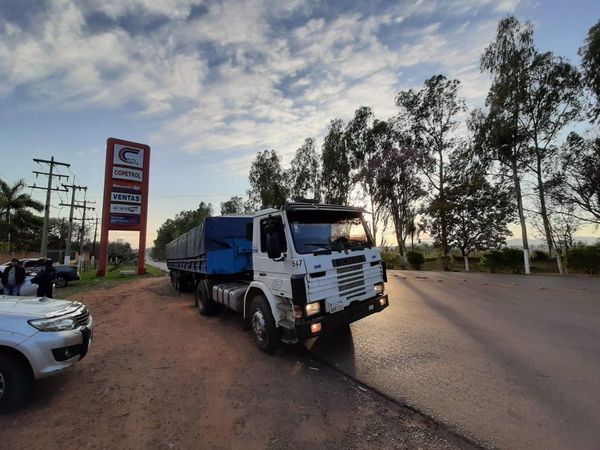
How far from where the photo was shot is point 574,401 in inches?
143

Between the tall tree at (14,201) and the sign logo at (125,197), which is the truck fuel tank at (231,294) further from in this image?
the tall tree at (14,201)

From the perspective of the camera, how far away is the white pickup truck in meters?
3.69

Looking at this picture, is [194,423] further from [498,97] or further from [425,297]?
[498,97]

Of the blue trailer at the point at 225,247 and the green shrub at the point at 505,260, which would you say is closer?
the blue trailer at the point at 225,247

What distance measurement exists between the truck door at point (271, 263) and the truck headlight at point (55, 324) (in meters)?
2.93

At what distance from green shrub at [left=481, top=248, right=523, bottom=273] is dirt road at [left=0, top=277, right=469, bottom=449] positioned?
18.9 metres

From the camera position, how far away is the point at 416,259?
27109mm

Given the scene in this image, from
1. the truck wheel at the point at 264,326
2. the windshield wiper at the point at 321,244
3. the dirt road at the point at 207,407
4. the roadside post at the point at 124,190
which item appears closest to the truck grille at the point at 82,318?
the dirt road at the point at 207,407

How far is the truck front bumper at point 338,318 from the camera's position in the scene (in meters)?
4.84

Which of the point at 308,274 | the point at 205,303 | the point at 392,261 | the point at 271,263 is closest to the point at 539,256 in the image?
the point at 392,261

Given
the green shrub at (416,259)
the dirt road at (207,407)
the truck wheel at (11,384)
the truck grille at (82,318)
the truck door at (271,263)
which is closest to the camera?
the dirt road at (207,407)

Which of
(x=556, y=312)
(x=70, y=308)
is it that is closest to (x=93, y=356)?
(x=70, y=308)

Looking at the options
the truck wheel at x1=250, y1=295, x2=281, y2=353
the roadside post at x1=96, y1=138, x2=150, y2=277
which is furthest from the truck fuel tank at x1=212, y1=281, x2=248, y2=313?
the roadside post at x1=96, y1=138, x2=150, y2=277

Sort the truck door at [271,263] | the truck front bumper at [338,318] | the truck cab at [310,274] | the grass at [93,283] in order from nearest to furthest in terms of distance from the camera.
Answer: the truck front bumper at [338,318]
the truck cab at [310,274]
the truck door at [271,263]
the grass at [93,283]
